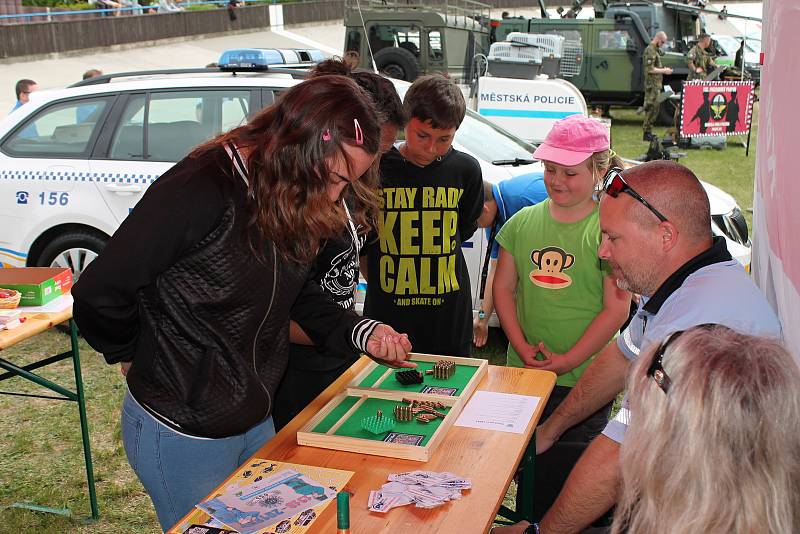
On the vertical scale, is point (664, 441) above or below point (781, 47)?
below

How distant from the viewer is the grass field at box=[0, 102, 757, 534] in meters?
3.68

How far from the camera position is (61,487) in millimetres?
3959

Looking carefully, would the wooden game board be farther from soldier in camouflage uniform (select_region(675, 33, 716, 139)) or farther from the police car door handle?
soldier in camouflage uniform (select_region(675, 33, 716, 139))

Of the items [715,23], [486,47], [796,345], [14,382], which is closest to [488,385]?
[796,345]

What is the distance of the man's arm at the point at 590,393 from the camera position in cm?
267

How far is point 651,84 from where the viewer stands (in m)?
16.0

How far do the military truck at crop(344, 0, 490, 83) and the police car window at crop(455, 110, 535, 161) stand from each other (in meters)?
8.13

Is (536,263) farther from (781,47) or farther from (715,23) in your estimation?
(715,23)

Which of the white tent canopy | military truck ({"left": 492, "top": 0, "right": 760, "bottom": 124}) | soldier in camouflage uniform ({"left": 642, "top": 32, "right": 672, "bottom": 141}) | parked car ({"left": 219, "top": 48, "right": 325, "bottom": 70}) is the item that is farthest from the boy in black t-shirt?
military truck ({"left": 492, "top": 0, "right": 760, "bottom": 124})

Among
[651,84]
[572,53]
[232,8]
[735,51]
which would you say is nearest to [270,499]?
[651,84]

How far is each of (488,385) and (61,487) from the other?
7.81ft

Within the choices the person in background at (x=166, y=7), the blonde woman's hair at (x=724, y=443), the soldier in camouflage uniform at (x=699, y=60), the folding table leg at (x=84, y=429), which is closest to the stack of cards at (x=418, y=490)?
the blonde woman's hair at (x=724, y=443)

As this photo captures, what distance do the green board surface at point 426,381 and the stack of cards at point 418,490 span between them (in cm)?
56

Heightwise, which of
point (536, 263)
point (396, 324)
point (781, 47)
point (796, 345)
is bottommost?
point (396, 324)
